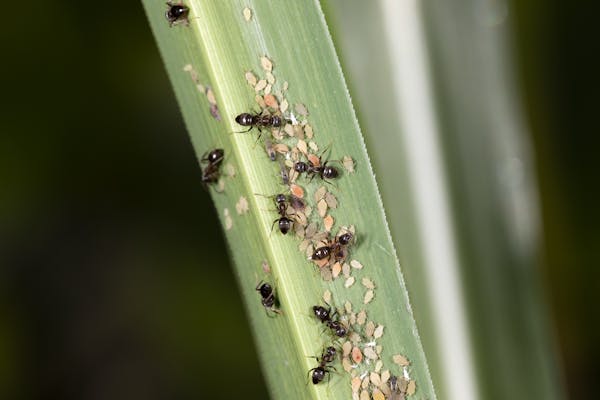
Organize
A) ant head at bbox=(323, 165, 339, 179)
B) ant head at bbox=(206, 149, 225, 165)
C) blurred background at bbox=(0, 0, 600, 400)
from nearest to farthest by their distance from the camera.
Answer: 1. ant head at bbox=(323, 165, 339, 179)
2. ant head at bbox=(206, 149, 225, 165)
3. blurred background at bbox=(0, 0, 600, 400)

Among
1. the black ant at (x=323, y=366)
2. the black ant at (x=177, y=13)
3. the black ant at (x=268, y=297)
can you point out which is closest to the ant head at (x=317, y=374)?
the black ant at (x=323, y=366)

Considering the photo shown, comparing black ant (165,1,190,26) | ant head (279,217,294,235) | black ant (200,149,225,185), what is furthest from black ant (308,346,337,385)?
black ant (165,1,190,26)

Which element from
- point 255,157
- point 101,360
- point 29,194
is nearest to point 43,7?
Answer: point 29,194

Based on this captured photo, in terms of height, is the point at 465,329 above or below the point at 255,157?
below

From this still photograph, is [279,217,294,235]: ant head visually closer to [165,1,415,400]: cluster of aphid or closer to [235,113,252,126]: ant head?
[165,1,415,400]: cluster of aphid

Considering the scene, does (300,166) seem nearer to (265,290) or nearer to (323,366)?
(265,290)

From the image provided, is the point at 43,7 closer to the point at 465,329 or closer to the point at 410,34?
the point at 410,34

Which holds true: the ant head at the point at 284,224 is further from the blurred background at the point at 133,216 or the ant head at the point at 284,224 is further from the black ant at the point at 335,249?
the blurred background at the point at 133,216
